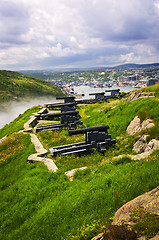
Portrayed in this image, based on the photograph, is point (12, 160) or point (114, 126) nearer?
point (12, 160)

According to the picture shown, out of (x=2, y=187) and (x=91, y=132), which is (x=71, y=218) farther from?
(x=91, y=132)

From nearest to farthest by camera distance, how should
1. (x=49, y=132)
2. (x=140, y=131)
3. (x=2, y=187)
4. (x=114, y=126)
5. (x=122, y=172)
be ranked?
(x=122, y=172)
(x=2, y=187)
(x=140, y=131)
(x=114, y=126)
(x=49, y=132)

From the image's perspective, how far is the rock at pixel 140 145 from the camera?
8227mm

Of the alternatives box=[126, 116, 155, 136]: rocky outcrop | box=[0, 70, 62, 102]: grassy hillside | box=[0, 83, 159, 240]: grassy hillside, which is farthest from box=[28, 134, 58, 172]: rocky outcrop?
box=[0, 70, 62, 102]: grassy hillside

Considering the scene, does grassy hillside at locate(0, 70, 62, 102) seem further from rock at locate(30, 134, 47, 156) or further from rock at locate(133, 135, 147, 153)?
rock at locate(133, 135, 147, 153)

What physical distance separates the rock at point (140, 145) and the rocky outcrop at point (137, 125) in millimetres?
1262

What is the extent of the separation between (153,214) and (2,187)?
612cm

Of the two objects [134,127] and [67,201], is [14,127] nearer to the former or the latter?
[134,127]

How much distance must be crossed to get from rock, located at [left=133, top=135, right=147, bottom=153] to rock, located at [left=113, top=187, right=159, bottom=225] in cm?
478

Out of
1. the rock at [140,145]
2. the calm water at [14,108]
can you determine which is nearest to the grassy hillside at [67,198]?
the rock at [140,145]

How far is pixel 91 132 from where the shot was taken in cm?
972

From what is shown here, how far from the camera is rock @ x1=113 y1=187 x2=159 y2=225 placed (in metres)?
3.08

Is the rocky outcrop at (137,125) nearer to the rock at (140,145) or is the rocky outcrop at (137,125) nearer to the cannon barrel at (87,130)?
the rock at (140,145)

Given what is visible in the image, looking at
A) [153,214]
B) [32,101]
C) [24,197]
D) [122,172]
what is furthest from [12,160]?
[32,101]
